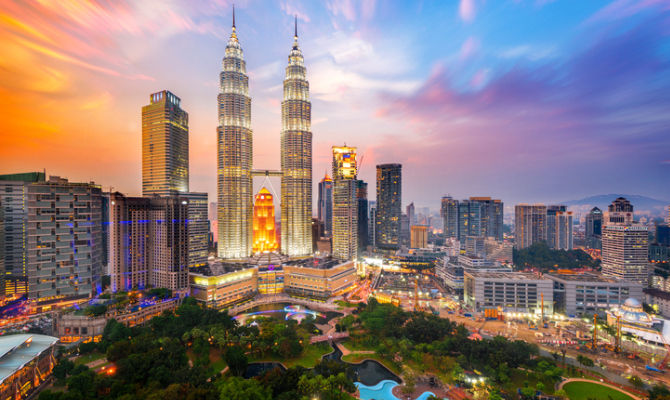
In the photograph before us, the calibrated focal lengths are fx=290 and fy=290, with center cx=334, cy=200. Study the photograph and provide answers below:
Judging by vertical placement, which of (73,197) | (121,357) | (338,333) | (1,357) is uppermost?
(73,197)

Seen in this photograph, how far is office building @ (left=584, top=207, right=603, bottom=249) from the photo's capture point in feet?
364

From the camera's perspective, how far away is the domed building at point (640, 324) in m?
38.8

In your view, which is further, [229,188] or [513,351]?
[229,188]

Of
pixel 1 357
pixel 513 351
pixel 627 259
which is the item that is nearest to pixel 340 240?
pixel 513 351

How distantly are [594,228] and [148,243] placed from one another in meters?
153

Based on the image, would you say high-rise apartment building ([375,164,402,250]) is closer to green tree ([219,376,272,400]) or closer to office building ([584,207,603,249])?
office building ([584,207,603,249])

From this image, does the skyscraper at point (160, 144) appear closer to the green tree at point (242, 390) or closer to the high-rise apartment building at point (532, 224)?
the green tree at point (242, 390)

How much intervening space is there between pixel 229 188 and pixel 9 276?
1808 inches

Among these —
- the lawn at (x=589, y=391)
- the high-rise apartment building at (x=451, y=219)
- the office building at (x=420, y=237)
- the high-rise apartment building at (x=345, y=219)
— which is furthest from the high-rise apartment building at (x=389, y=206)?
the lawn at (x=589, y=391)

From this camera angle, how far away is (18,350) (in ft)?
91.1

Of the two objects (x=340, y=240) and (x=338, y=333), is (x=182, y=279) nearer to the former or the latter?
(x=338, y=333)

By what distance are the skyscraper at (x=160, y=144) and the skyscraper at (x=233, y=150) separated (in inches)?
471

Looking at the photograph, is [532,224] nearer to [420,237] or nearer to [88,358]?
[420,237]

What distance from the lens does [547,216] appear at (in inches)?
4368
